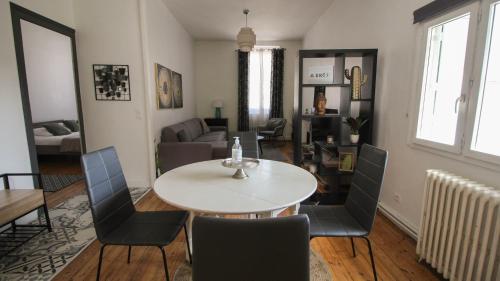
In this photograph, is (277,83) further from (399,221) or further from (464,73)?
(464,73)

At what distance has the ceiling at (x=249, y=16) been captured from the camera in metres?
4.14

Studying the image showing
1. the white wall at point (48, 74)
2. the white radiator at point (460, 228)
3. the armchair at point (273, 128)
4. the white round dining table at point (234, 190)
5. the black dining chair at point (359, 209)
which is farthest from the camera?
the armchair at point (273, 128)

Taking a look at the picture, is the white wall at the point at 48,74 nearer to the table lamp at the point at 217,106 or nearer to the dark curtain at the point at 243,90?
the table lamp at the point at 217,106

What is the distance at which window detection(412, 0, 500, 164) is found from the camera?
4.93 feet

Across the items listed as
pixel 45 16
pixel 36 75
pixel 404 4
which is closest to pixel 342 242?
pixel 404 4

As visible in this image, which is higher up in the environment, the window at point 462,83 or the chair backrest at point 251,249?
the window at point 462,83

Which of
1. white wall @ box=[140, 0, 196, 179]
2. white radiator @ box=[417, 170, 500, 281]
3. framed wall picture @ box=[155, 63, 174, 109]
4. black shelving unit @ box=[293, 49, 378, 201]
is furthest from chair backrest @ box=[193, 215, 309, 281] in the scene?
framed wall picture @ box=[155, 63, 174, 109]

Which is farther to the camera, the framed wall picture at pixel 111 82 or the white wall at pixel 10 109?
the framed wall picture at pixel 111 82

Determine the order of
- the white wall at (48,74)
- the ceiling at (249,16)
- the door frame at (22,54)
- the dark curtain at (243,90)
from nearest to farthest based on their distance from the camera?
the door frame at (22,54), the ceiling at (249,16), the white wall at (48,74), the dark curtain at (243,90)

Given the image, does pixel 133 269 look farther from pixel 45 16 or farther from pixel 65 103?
pixel 65 103

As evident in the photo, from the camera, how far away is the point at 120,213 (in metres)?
1.55

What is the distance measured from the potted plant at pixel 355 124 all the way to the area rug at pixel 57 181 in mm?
4031

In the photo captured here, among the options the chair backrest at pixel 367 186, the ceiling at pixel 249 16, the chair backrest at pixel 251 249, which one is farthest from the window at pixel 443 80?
the ceiling at pixel 249 16

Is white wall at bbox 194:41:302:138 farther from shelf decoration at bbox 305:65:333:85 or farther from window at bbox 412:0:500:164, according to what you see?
window at bbox 412:0:500:164
